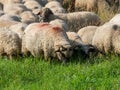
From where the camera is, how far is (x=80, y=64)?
11172 millimetres

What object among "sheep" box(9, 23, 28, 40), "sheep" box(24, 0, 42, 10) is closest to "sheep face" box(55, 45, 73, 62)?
"sheep" box(9, 23, 28, 40)

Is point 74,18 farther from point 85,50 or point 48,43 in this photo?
point 48,43

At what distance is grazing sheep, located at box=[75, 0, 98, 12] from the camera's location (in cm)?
1928

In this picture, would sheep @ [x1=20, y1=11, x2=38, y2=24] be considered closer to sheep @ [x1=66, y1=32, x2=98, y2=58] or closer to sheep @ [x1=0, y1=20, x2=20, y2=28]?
sheep @ [x1=0, y1=20, x2=20, y2=28]

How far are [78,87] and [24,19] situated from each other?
6.30 metres

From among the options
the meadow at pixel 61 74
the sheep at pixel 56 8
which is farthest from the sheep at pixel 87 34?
the sheep at pixel 56 8

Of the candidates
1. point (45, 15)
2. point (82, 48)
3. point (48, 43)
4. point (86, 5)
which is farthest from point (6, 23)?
point (86, 5)

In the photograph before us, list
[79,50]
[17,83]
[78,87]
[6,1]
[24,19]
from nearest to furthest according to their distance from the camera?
[78,87], [17,83], [79,50], [24,19], [6,1]

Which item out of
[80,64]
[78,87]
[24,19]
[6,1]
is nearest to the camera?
[78,87]

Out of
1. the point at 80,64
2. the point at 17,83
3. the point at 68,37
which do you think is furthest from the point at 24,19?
the point at 17,83

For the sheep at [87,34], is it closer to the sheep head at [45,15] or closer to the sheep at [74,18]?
the sheep at [74,18]

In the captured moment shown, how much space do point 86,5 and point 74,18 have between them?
134 inches

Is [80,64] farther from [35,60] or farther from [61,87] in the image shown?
[61,87]

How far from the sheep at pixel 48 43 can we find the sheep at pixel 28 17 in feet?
9.80
